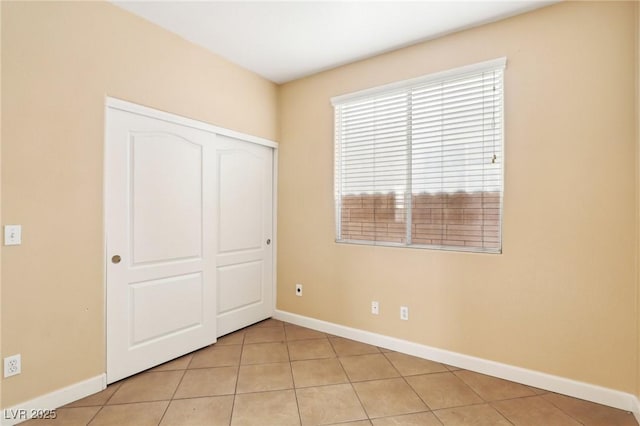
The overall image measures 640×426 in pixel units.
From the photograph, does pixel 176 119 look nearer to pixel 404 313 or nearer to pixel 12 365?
pixel 12 365

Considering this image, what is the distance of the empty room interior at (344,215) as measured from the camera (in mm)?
2008

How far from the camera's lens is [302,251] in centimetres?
361

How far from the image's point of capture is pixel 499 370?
2459 mm

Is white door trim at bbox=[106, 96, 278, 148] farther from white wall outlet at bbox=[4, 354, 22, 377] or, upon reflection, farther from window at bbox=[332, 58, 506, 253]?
white wall outlet at bbox=[4, 354, 22, 377]

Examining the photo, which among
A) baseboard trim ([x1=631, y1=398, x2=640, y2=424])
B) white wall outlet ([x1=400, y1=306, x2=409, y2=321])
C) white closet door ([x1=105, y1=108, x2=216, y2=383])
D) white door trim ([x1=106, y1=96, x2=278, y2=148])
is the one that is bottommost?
baseboard trim ([x1=631, y1=398, x2=640, y2=424])

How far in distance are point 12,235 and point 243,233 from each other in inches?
74.2

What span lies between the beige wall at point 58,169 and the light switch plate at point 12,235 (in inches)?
1.2

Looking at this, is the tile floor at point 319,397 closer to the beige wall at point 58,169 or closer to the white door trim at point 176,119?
the beige wall at point 58,169

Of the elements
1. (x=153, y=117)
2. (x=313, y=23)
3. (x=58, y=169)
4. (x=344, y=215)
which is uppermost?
(x=313, y=23)

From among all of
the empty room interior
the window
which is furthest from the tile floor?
the window

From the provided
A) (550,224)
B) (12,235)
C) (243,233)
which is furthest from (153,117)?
(550,224)

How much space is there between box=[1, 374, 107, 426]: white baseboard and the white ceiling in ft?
8.97

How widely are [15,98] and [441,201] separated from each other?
3077 millimetres

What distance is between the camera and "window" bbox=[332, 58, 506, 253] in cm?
254
